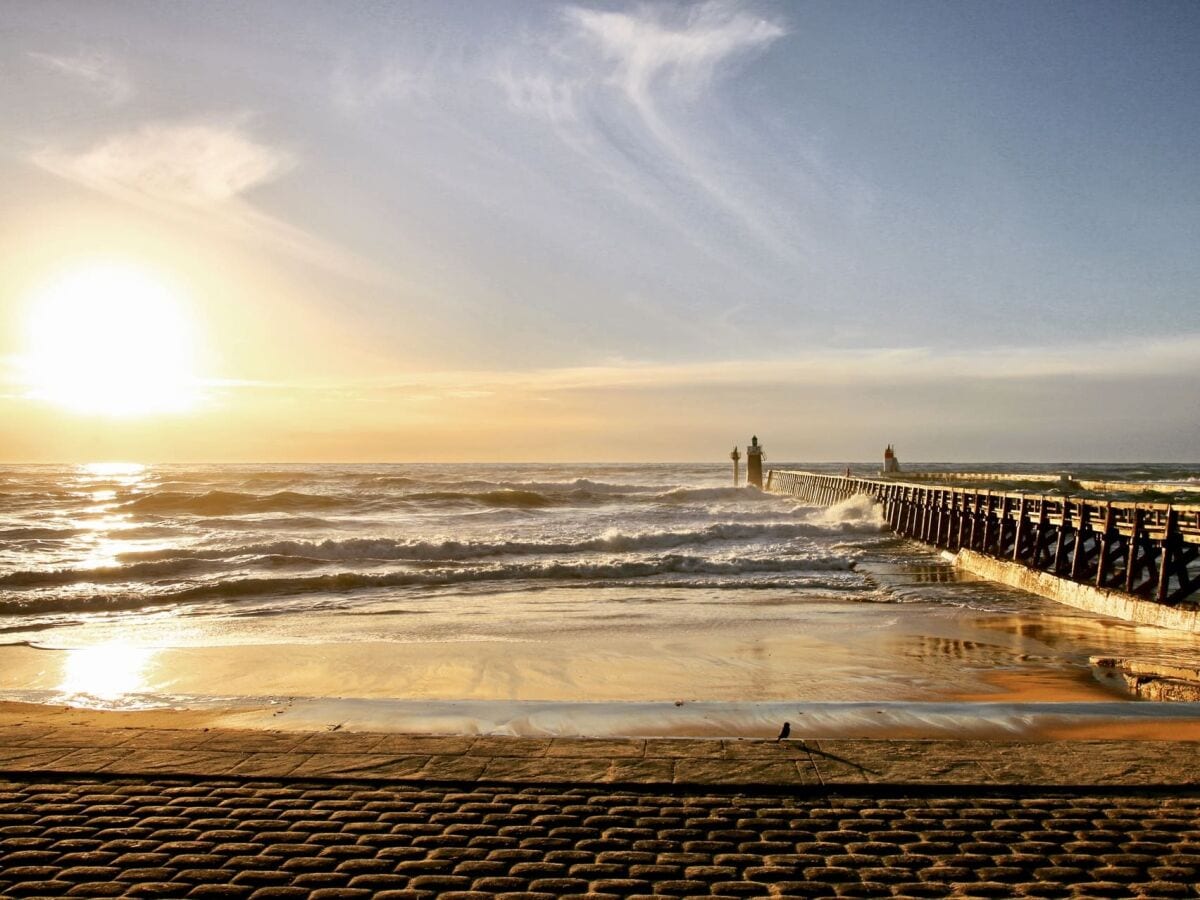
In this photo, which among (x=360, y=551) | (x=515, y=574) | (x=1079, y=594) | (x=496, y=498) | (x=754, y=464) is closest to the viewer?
(x=1079, y=594)

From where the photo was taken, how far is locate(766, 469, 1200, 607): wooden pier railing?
1247 centimetres

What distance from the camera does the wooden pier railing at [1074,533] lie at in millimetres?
12469

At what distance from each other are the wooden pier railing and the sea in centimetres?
93

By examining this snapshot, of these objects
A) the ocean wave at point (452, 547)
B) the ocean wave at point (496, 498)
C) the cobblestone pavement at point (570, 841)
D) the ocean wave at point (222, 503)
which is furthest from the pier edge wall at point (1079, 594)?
the ocean wave at point (496, 498)

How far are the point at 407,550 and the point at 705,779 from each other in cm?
1933

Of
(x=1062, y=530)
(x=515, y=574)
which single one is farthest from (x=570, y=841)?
(x=1062, y=530)

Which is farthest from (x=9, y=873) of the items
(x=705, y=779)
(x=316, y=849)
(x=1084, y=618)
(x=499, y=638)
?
(x=1084, y=618)

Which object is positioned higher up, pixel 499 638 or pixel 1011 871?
pixel 1011 871

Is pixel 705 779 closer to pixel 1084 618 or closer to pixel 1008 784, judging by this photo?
pixel 1008 784

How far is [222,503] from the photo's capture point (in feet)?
135

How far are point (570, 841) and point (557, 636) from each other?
23.5 feet

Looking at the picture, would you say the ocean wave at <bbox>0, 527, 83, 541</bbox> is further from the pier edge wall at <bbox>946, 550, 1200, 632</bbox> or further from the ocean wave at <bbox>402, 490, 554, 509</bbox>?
the pier edge wall at <bbox>946, 550, 1200, 632</bbox>

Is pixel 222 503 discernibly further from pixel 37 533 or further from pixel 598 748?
pixel 598 748

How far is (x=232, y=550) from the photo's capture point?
21.1m
